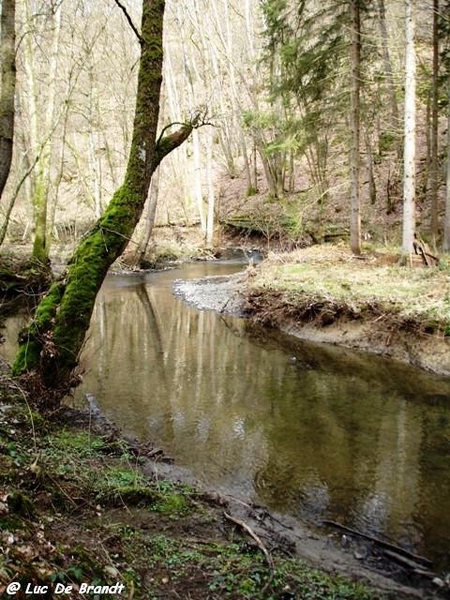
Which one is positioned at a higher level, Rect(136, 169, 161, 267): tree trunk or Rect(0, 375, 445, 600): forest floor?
Rect(136, 169, 161, 267): tree trunk

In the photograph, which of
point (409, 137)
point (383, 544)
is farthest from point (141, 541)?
point (409, 137)

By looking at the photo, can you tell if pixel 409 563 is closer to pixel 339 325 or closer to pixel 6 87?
pixel 6 87

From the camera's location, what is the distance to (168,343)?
10945mm

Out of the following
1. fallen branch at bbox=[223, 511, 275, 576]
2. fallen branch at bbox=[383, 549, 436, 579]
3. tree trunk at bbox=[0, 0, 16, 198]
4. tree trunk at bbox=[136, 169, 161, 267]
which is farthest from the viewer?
tree trunk at bbox=[136, 169, 161, 267]

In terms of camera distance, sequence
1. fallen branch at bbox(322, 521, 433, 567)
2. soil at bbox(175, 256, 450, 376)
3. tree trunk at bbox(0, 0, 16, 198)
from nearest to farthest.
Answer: fallen branch at bbox(322, 521, 433, 567) → tree trunk at bbox(0, 0, 16, 198) → soil at bbox(175, 256, 450, 376)

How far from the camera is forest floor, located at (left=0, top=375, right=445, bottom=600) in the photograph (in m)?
2.64

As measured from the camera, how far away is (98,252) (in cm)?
612

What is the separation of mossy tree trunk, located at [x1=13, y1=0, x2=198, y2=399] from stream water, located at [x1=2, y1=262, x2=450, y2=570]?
4.36ft

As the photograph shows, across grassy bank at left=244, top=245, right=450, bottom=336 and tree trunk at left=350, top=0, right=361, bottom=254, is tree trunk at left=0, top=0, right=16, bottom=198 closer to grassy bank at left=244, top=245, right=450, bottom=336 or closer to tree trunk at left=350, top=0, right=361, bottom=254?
grassy bank at left=244, top=245, right=450, bottom=336

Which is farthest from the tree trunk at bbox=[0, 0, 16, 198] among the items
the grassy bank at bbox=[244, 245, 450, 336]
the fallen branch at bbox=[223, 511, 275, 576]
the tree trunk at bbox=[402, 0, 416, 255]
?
the tree trunk at bbox=[402, 0, 416, 255]

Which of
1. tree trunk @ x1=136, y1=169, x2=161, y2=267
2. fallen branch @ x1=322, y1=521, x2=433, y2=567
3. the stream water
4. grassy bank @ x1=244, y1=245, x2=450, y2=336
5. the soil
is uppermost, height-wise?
tree trunk @ x1=136, y1=169, x2=161, y2=267

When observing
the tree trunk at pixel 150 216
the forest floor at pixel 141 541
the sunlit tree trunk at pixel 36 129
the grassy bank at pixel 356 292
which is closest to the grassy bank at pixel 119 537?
the forest floor at pixel 141 541

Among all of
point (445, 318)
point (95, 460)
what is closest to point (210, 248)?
point (445, 318)

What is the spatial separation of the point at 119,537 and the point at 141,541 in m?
0.19
